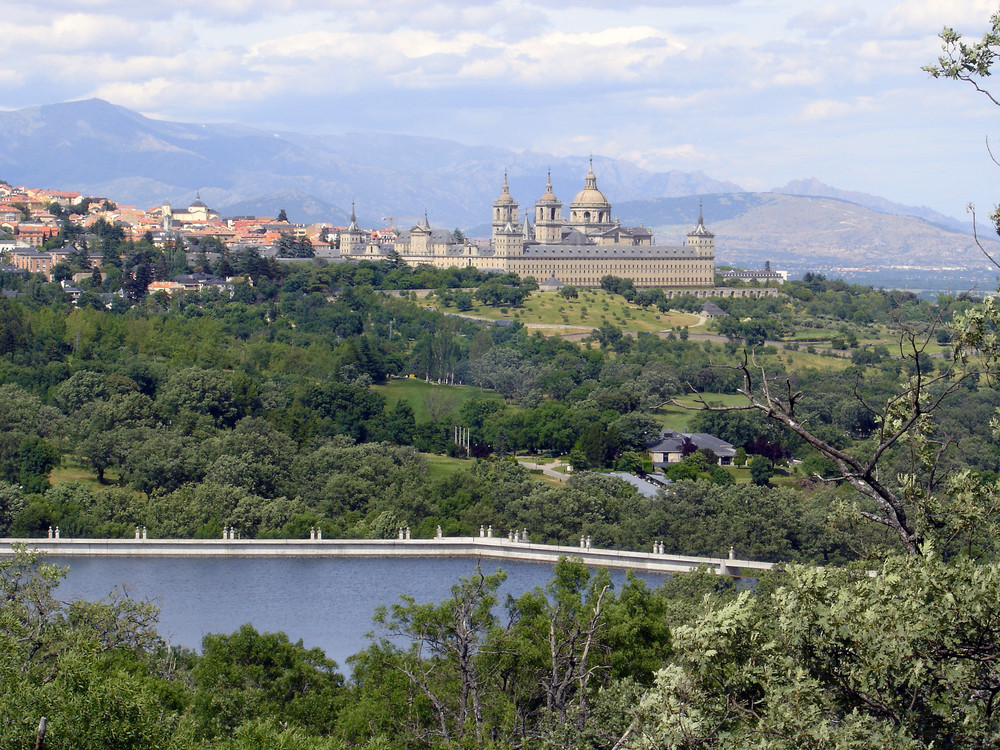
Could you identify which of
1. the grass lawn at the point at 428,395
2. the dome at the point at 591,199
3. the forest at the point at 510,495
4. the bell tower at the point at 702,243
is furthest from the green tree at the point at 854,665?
the dome at the point at 591,199

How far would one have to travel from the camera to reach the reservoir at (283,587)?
28.6 metres

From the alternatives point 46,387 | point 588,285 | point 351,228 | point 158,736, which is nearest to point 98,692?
point 158,736

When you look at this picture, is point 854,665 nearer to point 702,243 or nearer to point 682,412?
point 682,412

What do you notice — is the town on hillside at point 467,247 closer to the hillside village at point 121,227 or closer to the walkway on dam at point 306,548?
the hillside village at point 121,227

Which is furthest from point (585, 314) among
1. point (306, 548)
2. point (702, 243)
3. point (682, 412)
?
point (306, 548)

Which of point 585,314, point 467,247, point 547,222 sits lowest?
point 585,314

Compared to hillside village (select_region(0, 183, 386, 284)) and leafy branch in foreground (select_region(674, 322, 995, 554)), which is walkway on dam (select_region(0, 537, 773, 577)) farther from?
hillside village (select_region(0, 183, 386, 284))

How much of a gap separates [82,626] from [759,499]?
2261cm

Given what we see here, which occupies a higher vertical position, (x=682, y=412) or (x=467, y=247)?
(x=467, y=247)

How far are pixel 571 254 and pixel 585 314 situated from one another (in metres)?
13.7

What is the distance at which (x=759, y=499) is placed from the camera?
1471 inches

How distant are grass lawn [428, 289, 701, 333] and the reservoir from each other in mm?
37161

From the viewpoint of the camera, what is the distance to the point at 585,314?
75.1m

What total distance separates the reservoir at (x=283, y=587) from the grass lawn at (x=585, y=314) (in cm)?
3716
